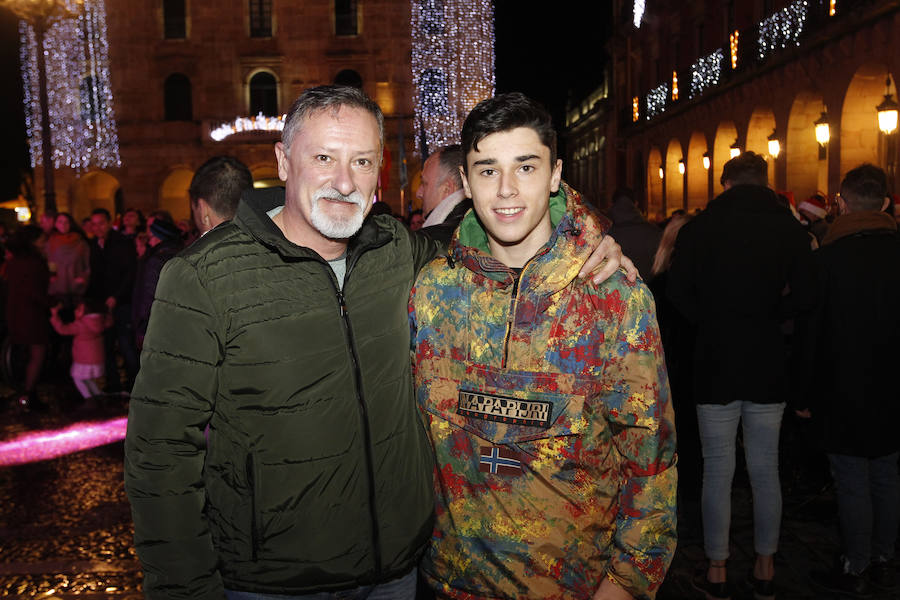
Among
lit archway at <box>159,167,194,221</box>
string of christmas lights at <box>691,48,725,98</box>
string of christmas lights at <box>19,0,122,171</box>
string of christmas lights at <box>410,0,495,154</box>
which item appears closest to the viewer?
string of christmas lights at <box>691,48,725,98</box>

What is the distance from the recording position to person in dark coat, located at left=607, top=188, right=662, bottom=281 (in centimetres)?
621

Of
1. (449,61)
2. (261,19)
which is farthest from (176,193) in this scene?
(449,61)

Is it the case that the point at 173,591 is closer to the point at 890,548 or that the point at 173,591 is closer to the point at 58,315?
the point at 890,548

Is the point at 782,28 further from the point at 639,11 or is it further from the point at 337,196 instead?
the point at 337,196

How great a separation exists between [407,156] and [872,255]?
95.2 feet

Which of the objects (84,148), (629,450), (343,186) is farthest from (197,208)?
(84,148)

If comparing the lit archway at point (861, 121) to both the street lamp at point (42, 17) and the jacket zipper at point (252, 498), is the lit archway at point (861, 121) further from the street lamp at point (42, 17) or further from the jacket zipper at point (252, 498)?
the jacket zipper at point (252, 498)

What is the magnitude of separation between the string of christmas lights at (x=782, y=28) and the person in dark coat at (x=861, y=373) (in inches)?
541

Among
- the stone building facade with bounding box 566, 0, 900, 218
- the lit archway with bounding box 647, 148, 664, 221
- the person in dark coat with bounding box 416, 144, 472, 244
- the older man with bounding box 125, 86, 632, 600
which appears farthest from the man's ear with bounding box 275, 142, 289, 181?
the lit archway with bounding box 647, 148, 664, 221

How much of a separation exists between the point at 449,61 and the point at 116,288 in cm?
2482

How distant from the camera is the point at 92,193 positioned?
113 ft

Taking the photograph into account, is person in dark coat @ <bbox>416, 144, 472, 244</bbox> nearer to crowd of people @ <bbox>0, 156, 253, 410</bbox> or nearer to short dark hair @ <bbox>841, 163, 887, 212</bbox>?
short dark hair @ <bbox>841, 163, 887, 212</bbox>

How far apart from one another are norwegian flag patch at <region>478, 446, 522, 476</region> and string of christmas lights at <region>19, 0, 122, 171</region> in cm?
3418

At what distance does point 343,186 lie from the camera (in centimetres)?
229
